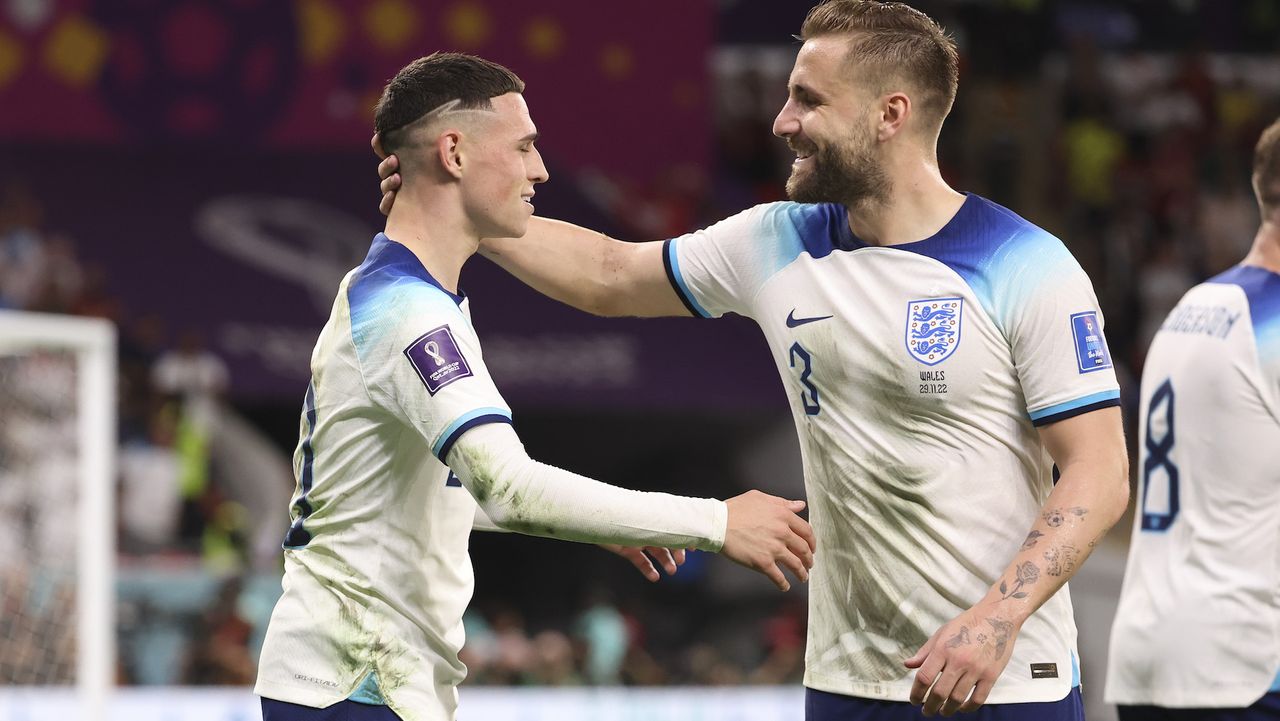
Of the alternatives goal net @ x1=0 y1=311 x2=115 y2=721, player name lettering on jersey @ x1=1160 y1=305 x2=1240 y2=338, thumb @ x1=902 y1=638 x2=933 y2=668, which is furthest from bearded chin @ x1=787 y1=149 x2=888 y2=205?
goal net @ x1=0 y1=311 x2=115 y2=721

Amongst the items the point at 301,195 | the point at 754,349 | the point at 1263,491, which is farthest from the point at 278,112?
the point at 1263,491

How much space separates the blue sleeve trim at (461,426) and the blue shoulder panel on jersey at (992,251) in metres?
1.01

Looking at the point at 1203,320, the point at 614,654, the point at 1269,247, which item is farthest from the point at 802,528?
the point at 614,654

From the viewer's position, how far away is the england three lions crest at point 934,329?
3527 mm

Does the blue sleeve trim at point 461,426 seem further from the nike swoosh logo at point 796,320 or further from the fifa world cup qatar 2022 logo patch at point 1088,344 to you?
the fifa world cup qatar 2022 logo patch at point 1088,344

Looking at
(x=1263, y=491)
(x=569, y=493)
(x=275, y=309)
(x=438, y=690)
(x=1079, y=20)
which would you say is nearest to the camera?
(x=569, y=493)

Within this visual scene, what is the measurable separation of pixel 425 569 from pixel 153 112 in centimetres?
950

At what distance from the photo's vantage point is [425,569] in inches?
136

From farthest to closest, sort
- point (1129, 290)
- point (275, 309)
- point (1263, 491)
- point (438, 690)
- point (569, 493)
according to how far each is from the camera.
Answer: point (1129, 290)
point (275, 309)
point (1263, 491)
point (438, 690)
point (569, 493)

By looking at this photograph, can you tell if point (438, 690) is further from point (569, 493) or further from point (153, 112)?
point (153, 112)

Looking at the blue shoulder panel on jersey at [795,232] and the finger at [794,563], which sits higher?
the blue shoulder panel on jersey at [795,232]

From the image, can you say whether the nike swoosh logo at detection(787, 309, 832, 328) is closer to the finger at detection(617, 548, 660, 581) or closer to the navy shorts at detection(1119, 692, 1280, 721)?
the finger at detection(617, 548, 660, 581)

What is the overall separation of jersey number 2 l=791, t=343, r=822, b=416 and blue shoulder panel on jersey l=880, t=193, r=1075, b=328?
1.01 feet

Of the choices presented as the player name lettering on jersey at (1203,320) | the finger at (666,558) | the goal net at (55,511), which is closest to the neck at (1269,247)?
the player name lettering on jersey at (1203,320)
